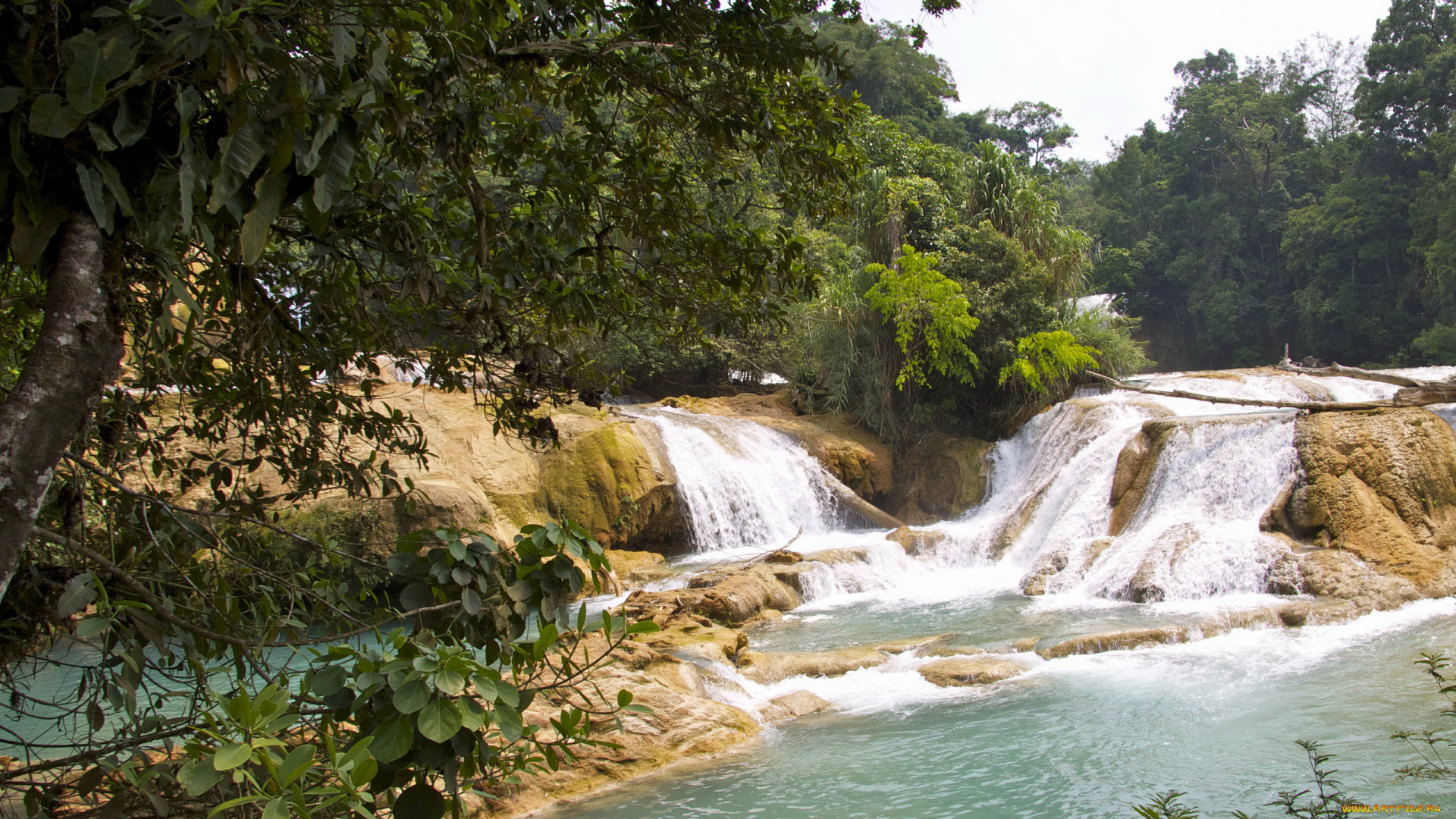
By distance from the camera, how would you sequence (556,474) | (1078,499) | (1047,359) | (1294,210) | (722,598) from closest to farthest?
(722,598) < (1078,499) < (556,474) < (1047,359) < (1294,210)

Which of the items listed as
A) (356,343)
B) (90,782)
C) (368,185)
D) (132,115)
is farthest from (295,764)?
(356,343)

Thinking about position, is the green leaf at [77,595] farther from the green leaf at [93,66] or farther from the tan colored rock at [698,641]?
the tan colored rock at [698,641]

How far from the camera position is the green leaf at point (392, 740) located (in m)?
1.51

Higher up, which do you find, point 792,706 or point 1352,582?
point 792,706

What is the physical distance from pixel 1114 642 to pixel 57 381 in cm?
770

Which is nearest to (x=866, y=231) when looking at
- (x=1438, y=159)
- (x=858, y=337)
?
(x=858, y=337)

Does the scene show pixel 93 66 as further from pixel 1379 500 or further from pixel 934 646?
pixel 1379 500

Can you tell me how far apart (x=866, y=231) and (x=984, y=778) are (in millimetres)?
13915

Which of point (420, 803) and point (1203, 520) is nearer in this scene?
point (420, 803)

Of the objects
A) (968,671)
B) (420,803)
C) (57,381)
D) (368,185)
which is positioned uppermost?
(368,185)

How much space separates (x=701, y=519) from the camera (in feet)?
44.1

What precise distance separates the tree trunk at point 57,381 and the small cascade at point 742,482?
11870mm

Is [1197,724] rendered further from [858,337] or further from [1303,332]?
[1303,332]

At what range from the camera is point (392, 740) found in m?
1.53
